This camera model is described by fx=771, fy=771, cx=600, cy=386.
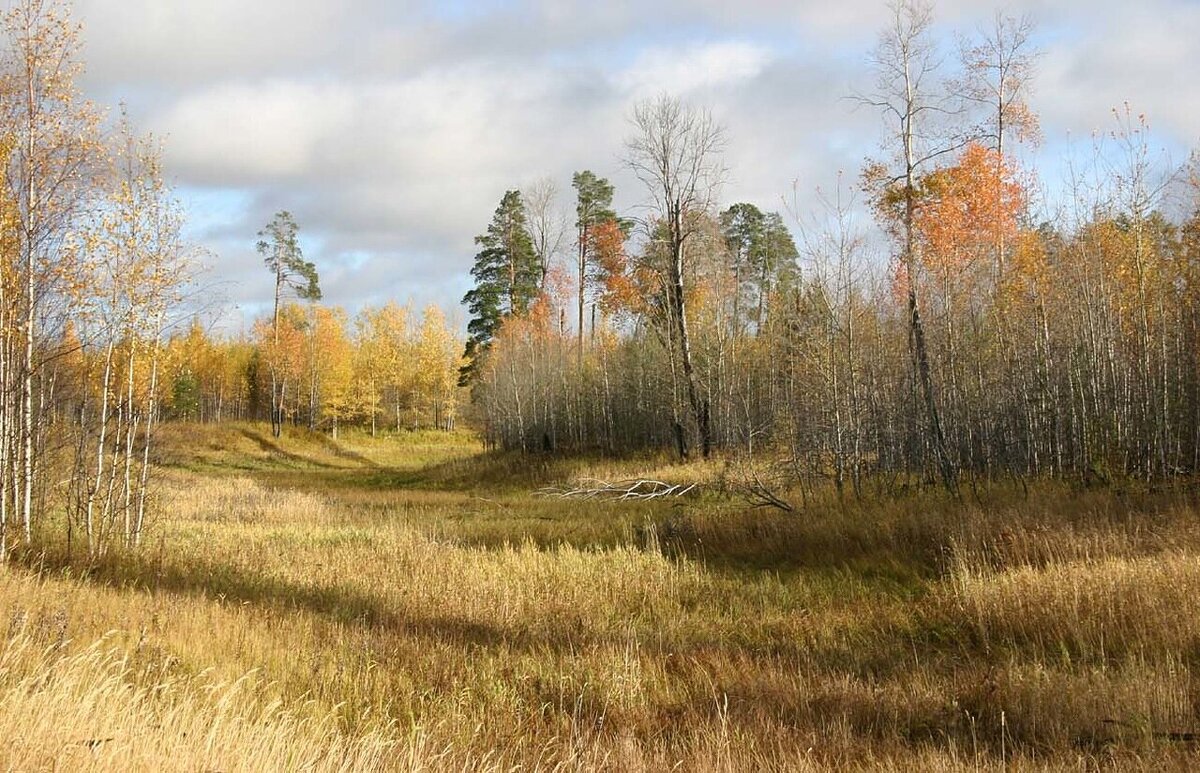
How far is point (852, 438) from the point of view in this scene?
15102 millimetres

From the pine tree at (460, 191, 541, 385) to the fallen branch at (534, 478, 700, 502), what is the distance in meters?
22.9

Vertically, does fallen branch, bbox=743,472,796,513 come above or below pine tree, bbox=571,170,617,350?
Result: below

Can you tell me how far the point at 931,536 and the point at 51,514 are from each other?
44.3ft

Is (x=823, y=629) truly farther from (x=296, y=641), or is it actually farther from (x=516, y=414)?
(x=516, y=414)

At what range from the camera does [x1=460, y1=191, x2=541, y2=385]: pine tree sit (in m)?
43.1

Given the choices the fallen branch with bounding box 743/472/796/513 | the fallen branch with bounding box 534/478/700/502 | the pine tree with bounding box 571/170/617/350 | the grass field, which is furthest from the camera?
the pine tree with bounding box 571/170/617/350

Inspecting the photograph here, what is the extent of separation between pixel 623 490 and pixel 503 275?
26.6 meters

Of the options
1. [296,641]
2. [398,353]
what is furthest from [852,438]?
[398,353]

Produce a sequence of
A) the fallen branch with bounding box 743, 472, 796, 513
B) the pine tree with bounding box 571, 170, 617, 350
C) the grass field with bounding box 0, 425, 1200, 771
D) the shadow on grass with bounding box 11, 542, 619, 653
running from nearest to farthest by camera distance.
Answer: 1. the grass field with bounding box 0, 425, 1200, 771
2. the shadow on grass with bounding box 11, 542, 619, 653
3. the fallen branch with bounding box 743, 472, 796, 513
4. the pine tree with bounding box 571, 170, 617, 350

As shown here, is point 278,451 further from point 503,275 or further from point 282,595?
point 282,595

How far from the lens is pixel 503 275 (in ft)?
146

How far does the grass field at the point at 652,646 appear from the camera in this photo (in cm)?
432

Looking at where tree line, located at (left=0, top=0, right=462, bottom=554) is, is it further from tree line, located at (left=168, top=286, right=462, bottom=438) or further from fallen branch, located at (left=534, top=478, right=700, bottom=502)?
tree line, located at (left=168, top=286, right=462, bottom=438)

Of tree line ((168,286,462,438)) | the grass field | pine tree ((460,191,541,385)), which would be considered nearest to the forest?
the grass field
